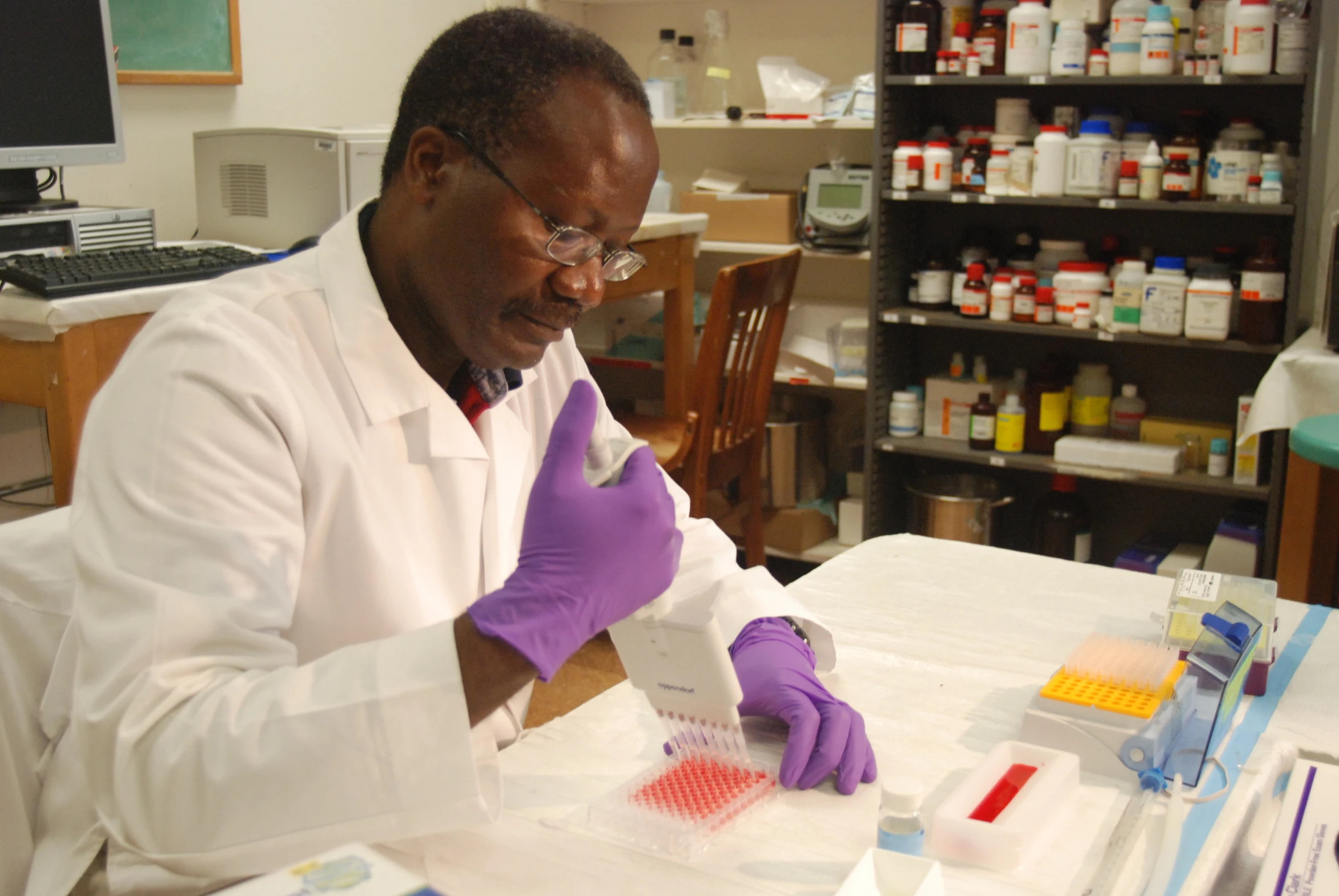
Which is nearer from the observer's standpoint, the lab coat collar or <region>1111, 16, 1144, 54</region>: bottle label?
the lab coat collar

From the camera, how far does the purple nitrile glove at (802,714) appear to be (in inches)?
40.1

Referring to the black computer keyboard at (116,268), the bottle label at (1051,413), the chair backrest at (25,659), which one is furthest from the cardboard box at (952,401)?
the chair backrest at (25,659)

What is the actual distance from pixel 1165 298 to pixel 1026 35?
688 mm

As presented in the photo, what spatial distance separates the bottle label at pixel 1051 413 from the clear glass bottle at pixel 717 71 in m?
1.24

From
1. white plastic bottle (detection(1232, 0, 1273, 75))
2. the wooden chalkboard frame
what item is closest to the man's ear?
the wooden chalkboard frame

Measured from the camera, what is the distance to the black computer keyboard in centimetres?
191

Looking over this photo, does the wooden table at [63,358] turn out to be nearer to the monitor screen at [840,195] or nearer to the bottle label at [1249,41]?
the monitor screen at [840,195]

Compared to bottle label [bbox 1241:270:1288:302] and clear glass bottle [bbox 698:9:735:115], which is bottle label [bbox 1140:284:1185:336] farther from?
clear glass bottle [bbox 698:9:735:115]

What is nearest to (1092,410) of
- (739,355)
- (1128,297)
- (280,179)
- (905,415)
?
(1128,297)

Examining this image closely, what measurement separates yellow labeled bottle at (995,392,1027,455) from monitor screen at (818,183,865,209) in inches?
25.6

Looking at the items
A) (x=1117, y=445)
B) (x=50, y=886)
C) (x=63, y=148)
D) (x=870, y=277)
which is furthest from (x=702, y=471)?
(x=50, y=886)

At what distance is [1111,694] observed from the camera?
42.8 inches

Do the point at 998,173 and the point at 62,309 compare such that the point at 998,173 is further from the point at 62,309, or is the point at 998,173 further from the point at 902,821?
the point at 902,821

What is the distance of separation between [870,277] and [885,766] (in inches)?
87.9
